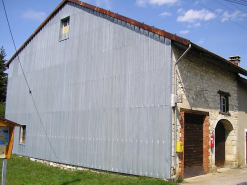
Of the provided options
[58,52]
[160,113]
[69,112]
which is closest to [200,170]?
[160,113]

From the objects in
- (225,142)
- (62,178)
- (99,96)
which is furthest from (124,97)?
(225,142)

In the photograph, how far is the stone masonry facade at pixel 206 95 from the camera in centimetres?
991

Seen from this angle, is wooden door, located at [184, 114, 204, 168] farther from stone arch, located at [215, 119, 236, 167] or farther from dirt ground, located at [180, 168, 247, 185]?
stone arch, located at [215, 119, 236, 167]

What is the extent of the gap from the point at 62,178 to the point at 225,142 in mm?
8126

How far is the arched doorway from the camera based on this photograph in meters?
12.9

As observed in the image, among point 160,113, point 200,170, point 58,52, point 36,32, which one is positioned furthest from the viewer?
point 36,32

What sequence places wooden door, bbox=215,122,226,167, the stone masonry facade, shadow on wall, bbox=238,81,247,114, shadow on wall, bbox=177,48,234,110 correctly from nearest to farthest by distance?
the stone masonry facade, shadow on wall, bbox=177,48,234,110, wooden door, bbox=215,122,226,167, shadow on wall, bbox=238,81,247,114

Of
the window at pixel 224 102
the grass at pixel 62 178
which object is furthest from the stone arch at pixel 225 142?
the grass at pixel 62 178

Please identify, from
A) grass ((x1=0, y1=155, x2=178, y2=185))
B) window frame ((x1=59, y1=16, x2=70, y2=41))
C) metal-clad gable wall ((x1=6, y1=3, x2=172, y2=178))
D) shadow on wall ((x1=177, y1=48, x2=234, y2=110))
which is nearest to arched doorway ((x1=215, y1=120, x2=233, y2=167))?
shadow on wall ((x1=177, y1=48, x2=234, y2=110))

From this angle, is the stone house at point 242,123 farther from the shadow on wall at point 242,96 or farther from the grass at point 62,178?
the grass at point 62,178

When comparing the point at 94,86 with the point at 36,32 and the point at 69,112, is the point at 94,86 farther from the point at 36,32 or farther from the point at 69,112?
the point at 36,32

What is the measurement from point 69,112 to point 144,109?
15.7 feet

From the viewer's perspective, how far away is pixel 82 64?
1305 cm

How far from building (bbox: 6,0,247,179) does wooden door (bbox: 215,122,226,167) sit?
0.08m
